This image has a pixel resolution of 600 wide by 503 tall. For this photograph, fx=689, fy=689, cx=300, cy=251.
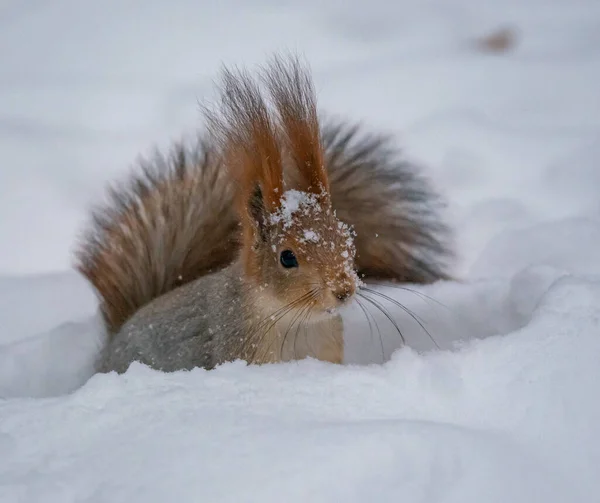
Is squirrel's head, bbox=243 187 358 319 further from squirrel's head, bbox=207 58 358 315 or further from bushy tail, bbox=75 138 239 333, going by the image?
bushy tail, bbox=75 138 239 333

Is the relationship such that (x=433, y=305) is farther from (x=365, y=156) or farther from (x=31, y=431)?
(x=31, y=431)

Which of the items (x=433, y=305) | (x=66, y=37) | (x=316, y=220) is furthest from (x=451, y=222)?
(x=66, y=37)

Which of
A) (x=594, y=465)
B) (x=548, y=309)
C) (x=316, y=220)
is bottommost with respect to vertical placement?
(x=594, y=465)

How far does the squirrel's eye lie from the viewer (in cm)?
112

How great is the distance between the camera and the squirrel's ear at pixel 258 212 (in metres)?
1.16

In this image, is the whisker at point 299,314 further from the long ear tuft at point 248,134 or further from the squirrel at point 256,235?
the long ear tuft at point 248,134

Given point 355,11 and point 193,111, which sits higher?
point 355,11

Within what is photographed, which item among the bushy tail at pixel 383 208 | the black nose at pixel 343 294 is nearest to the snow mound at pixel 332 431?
the black nose at pixel 343 294

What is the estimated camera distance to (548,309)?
1.02 metres

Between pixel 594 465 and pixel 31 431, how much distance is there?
638 millimetres

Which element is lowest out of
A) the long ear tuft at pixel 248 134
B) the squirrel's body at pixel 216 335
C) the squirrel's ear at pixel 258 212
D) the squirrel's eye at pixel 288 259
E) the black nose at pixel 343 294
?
the squirrel's body at pixel 216 335

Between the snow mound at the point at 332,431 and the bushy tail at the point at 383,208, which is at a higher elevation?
the bushy tail at the point at 383,208

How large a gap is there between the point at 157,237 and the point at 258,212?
0.39 metres

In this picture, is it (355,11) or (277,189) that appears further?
(355,11)
